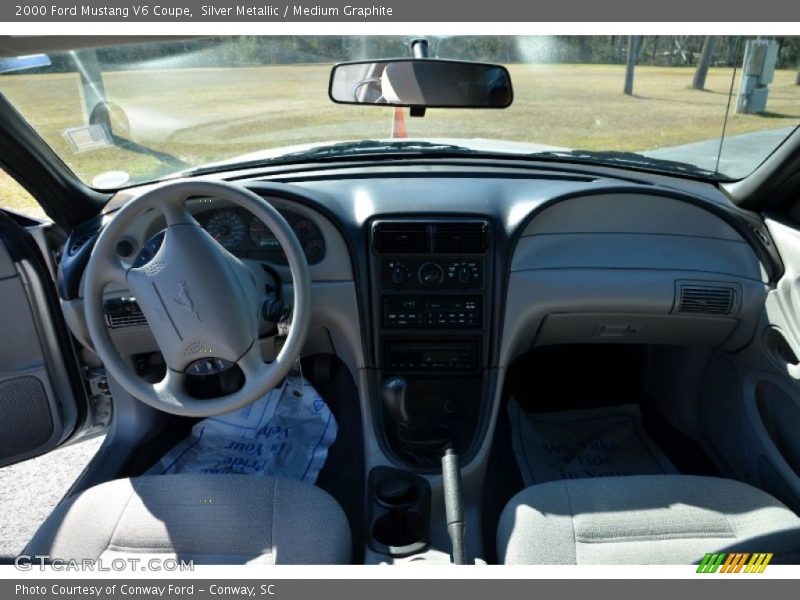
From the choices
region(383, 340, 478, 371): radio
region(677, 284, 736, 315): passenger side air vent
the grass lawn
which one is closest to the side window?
the grass lawn

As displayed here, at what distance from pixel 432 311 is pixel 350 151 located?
2.47 feet

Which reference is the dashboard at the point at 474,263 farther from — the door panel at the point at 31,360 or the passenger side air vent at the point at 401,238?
the door panel at the point at 31,360

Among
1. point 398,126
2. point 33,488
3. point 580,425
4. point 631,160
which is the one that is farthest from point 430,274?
point 33,488

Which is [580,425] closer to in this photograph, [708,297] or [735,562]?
[708,297]

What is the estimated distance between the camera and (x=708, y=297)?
2357 mm

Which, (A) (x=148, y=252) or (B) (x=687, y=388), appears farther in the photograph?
(B) (x=687, y=388)

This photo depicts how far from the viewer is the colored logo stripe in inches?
68.0

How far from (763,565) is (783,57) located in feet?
5.33

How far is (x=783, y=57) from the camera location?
2150 millimetres

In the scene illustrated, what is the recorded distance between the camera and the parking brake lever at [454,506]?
72.3 inches

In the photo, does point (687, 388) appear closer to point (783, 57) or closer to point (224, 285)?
point (783, 57)

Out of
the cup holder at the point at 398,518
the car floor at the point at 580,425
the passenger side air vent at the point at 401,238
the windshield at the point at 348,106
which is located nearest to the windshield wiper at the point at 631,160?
the windshield at the point at 348,106

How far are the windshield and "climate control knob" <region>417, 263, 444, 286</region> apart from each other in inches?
22.9

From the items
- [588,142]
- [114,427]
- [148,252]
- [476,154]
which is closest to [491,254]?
[476,154]
